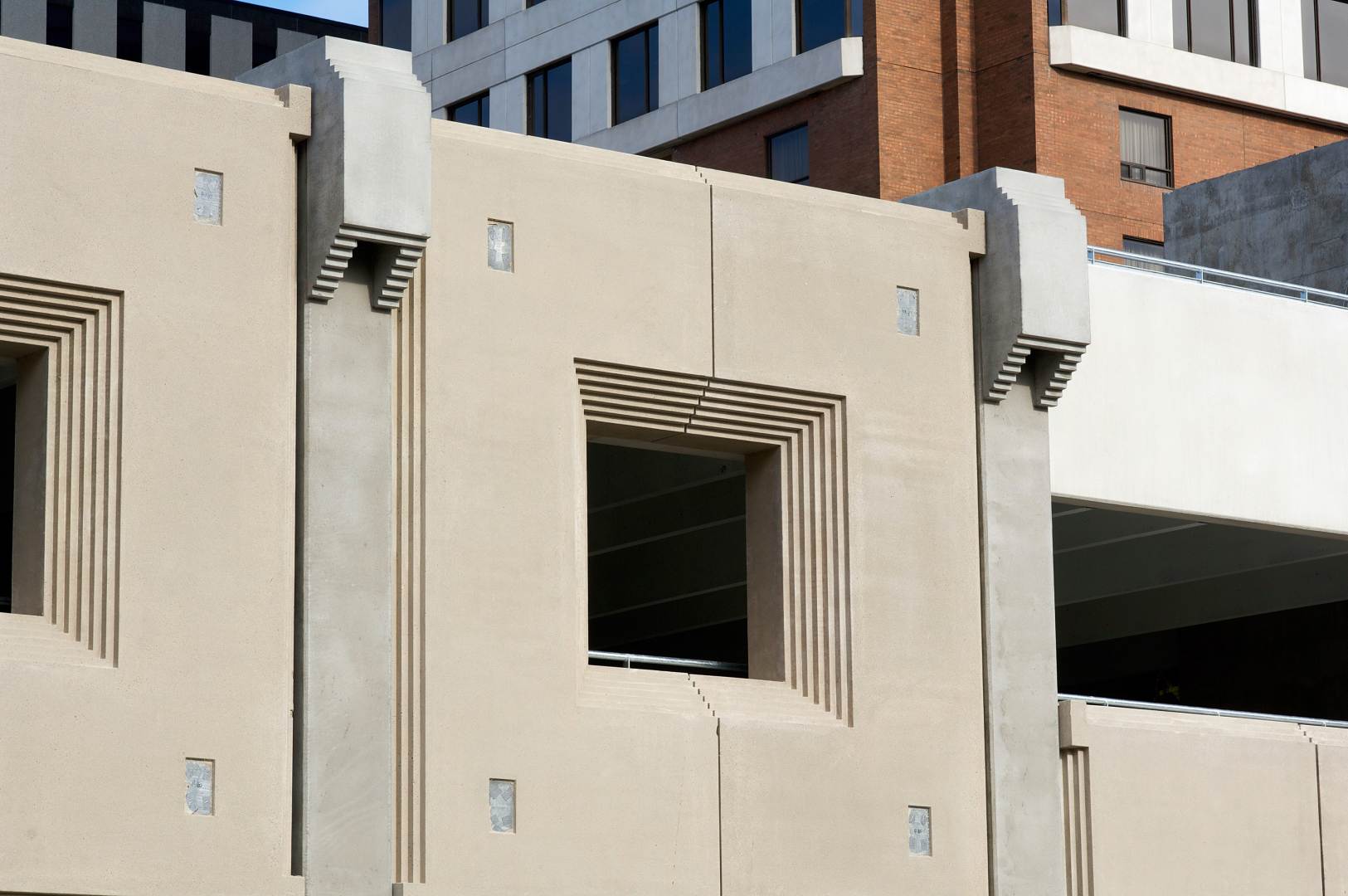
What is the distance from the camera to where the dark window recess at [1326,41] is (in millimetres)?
47906

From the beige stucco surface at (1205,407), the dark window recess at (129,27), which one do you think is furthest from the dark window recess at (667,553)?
the dark window recess at (129,27)

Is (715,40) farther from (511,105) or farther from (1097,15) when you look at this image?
(1097,15)

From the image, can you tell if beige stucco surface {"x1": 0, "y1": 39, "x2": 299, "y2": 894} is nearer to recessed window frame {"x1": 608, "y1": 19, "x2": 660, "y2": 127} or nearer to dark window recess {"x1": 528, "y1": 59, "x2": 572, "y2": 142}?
recessed window frame {"x1": 608, "y1": 19, "x2": 660, "y2": 127}

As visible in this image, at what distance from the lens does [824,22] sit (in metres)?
45.0

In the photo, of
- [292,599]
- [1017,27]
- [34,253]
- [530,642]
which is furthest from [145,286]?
[1017,27]

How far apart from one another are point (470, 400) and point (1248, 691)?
16529mm

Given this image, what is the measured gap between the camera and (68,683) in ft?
56.9

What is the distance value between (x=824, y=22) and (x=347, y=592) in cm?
2853

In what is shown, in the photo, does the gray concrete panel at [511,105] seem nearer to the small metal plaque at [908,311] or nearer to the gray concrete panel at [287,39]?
the gray concrete panel at [287,39]

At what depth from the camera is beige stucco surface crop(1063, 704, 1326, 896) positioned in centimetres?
2269

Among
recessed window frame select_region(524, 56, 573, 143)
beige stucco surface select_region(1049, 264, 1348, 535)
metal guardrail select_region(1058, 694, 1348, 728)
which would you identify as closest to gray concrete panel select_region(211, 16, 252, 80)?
recessed window frame select_region(524, 56, 573, 143)

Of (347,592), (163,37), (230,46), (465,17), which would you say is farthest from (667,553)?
(230,46)

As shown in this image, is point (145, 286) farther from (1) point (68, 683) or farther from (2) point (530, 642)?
(2) point (530, 642)

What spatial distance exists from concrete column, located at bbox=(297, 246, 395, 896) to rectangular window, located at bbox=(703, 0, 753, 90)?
93.8ft
